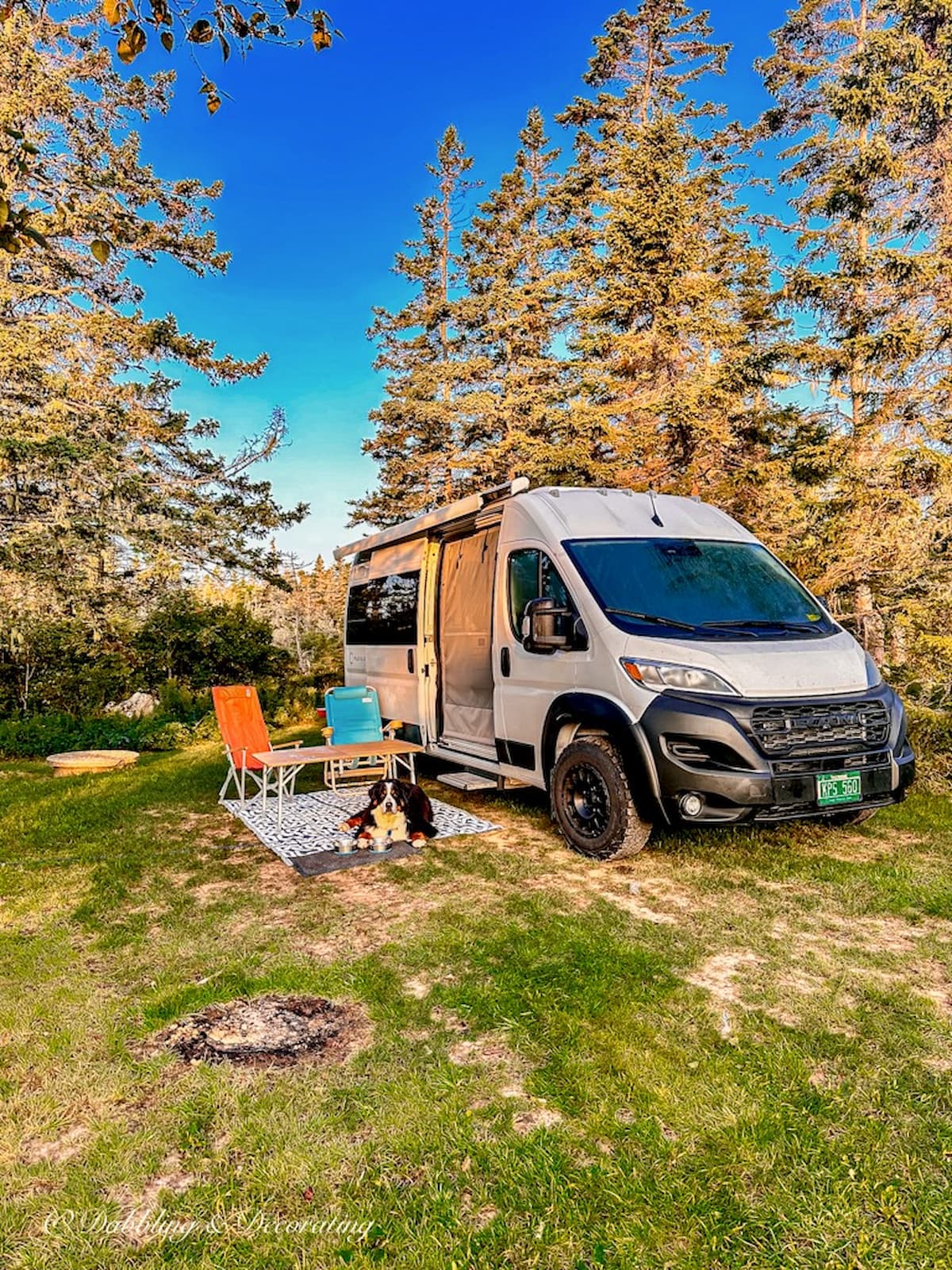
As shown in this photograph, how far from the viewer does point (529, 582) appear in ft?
19.5

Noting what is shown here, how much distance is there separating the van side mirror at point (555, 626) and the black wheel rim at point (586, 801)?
2.84 ft

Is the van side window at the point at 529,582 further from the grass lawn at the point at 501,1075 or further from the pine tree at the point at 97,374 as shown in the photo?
the pine tree at the point at 97,374

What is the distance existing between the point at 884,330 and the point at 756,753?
7.92 m

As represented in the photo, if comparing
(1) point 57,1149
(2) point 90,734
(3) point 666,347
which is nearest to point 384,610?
(2) point 90,734

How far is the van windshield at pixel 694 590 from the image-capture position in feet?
16.3

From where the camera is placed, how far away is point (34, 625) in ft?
36.1

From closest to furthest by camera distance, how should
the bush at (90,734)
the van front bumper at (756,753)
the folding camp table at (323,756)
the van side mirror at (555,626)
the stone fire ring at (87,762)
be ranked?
1. the van front bumper at (756,753)
2. the van side mirror at (555,626)
3. the folding camp table at (323,756)
4. the stone fire ring at (87,762)
5. the bush at (90,734)

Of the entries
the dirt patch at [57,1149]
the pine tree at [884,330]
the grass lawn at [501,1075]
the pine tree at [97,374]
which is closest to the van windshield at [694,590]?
the grass lawn at [501,1075]

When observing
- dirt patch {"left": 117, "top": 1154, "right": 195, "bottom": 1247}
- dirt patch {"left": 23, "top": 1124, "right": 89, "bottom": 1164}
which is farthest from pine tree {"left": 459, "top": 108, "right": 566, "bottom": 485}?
dirt patch {"left": 117, "top": 1154, "right": 195, "bottom": 1247}

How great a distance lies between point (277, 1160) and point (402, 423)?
81.2 ft

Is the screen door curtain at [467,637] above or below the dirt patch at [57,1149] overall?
above

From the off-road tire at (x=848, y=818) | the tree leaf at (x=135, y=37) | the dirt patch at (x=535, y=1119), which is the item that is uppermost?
the tree leaf at (x=135, y=37)

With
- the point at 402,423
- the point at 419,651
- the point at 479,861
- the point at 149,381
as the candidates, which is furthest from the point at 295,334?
the point at 479,861

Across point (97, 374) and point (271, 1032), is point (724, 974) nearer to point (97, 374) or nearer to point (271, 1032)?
point (271, 1032)
